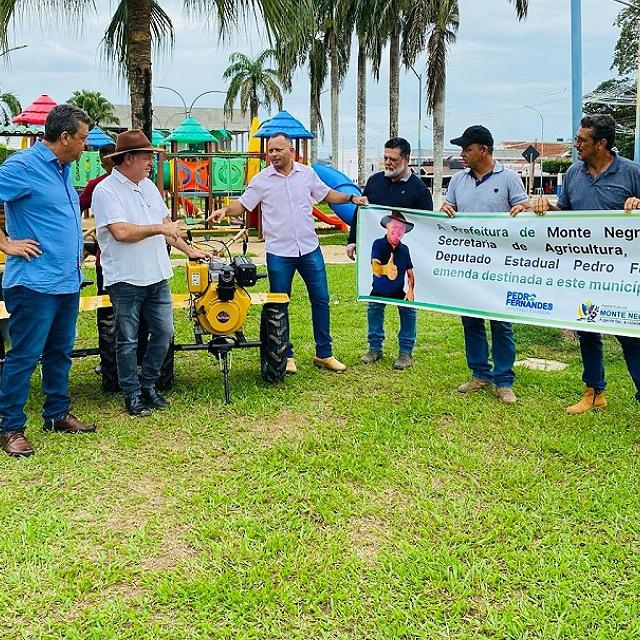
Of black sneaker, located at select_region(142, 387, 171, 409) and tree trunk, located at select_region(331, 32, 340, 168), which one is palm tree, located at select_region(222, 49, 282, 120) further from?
black sneaker, located at select_region(142, 387, 171, 409)

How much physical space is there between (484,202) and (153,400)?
2858 millimetres

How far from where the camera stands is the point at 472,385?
19.8 feet

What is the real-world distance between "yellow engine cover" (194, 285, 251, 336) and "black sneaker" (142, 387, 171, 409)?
60 cm

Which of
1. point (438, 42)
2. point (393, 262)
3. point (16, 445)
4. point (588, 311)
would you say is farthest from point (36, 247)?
point (438, 42)

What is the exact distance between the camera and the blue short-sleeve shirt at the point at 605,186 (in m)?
5.14

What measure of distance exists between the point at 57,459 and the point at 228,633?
214 centimetres

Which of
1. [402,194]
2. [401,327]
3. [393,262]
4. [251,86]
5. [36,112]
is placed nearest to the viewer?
[393,262]

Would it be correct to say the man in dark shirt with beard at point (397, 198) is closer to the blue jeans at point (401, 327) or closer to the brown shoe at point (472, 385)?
the blue jeans at point (401, 327)

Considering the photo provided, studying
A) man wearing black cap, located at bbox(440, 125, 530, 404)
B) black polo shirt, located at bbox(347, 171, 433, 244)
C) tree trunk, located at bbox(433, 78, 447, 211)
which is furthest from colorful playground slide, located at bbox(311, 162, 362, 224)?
tree trunk, located at bbox(433, 78, 447, 211)

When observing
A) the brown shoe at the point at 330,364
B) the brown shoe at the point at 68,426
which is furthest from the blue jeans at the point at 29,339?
the brown shoe at the point at 330,364

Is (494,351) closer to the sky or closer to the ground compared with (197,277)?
closer to the ground

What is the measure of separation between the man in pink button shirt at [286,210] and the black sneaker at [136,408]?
4.42 ft

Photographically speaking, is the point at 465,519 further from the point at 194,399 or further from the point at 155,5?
the point at 155,5

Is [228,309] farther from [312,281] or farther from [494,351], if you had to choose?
[494,351]
